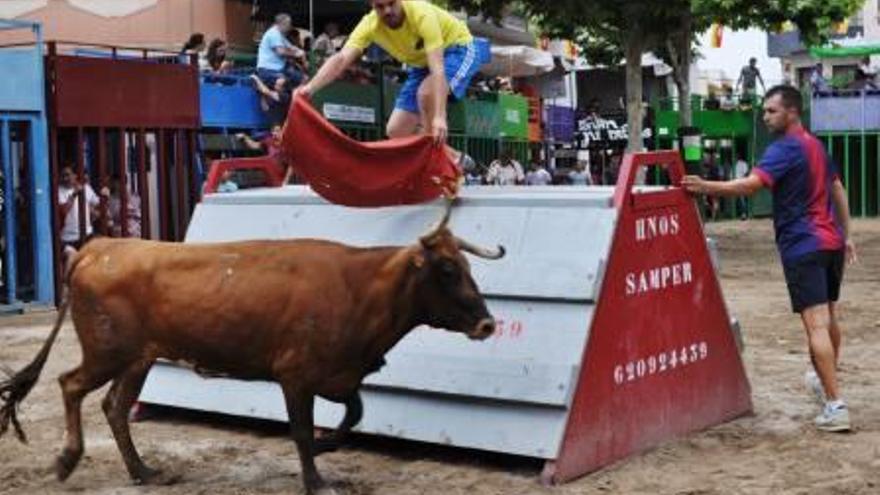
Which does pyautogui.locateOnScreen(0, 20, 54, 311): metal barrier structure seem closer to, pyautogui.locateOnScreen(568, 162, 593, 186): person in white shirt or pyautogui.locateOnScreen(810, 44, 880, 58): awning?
pyautogui.locateOnScreen(568, 162, 593, 186): person in white shirt

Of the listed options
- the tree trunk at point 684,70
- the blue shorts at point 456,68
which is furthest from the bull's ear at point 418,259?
the tree trunk at point 684,70

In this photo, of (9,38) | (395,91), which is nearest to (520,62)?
(395,91)

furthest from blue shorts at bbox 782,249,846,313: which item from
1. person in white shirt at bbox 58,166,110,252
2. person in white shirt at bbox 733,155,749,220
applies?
person in white shirt at bbox 733,155,749,220

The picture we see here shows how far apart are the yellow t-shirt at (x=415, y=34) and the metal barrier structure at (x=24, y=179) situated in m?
8.47

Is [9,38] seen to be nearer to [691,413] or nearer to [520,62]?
[520,62]

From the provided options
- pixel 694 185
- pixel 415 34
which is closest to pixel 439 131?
pixel 415 34

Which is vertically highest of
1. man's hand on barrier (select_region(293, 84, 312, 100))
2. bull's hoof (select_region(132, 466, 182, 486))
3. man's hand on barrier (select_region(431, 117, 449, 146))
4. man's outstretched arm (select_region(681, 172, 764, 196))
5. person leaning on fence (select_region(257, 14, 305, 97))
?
person leaning on fence (select_region(257, 14, 305, 97))

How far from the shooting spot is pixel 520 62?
1091 inches

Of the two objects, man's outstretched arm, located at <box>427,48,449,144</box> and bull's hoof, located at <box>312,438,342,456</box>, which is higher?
man's outstretched arm, located at <box>427,48,449,144</box>

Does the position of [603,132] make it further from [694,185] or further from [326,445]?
[326,445]

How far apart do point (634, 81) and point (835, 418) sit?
1541 cm

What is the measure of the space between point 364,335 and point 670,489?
1612mm

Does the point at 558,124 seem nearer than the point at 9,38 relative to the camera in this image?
No

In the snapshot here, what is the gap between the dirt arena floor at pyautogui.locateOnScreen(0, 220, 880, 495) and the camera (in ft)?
21.0
